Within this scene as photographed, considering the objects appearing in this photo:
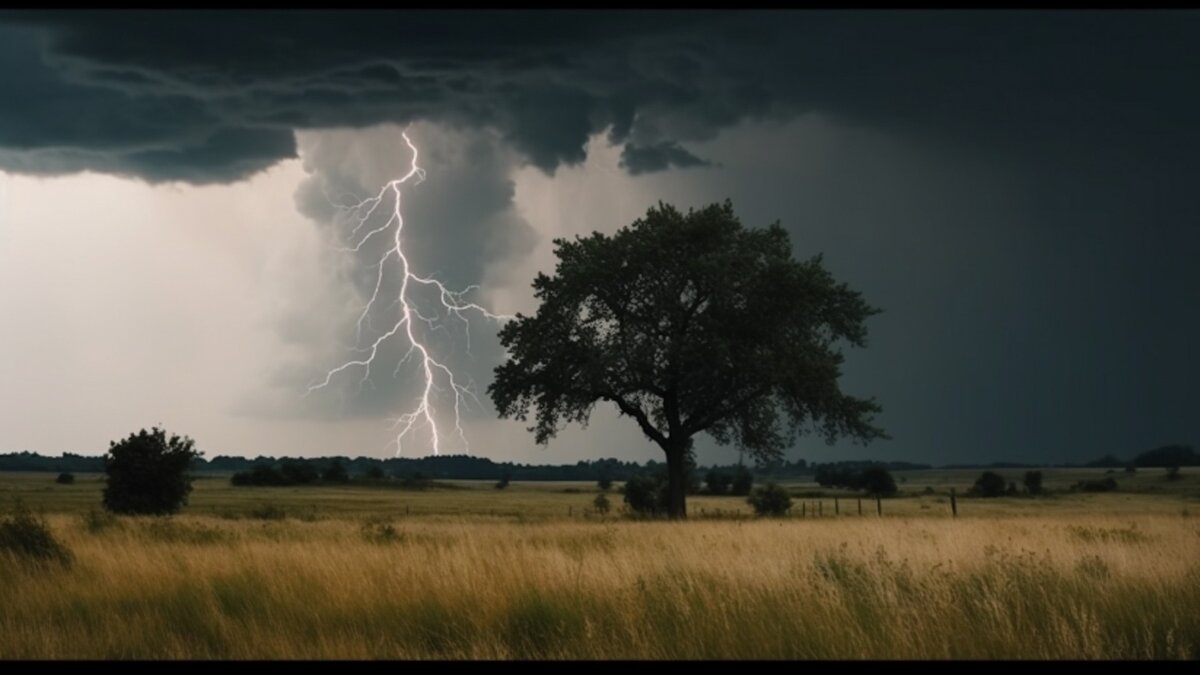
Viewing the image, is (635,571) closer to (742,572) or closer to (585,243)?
(742,572)

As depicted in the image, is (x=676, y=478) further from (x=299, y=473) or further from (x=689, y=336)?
(x=299, y=473)

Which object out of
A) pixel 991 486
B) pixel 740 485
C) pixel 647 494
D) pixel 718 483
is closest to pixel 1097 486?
pixel 991 486

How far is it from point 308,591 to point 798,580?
17.4 feet

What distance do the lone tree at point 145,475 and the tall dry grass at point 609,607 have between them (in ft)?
113

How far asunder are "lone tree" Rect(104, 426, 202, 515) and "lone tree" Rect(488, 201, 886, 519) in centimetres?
1786

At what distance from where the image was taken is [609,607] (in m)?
10.3

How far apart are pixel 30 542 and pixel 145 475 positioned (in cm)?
3265

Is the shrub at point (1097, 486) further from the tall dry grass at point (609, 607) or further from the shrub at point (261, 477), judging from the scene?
the tall dry grass at point (609, 607)

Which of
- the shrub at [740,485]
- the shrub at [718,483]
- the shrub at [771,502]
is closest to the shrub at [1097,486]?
the shrub at [740,485]

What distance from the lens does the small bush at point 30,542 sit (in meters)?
15.3

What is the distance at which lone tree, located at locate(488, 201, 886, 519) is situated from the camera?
35.9 meters

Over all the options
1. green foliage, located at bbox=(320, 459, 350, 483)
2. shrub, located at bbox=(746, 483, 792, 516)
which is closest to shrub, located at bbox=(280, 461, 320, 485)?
green foliage, located at bbox=(320, 459, 350, 483)

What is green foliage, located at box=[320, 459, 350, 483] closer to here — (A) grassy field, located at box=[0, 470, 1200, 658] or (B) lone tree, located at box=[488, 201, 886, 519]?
(B) lone tree, located at box=[488, 201, 886, 519]

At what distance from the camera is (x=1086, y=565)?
530 inches
